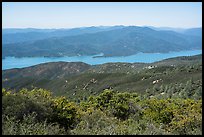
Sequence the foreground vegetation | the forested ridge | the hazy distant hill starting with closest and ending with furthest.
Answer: the foreground vegetation → the forested ridge → the hazy distant hill

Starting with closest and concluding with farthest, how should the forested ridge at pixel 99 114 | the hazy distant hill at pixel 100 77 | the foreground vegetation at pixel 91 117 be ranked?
the foreground vegetation at pixel 91 117 → the forested ridge at pixel 99 114 → the hazy distant hill at pixel 100 77

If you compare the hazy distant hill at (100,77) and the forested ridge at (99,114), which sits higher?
the forested ridge at (99,114)

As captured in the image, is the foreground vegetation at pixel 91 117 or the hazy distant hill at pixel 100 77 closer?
the foreground vegetation at pixel 91 117

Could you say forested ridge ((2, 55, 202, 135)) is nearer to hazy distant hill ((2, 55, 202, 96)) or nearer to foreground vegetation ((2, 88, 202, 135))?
foreground vegetation ((2, 88, 202, 135))

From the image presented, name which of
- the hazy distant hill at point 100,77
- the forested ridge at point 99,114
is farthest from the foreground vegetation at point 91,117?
the hazy distant hill at point 100,77

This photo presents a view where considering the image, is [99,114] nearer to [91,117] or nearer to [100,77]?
[91,117]

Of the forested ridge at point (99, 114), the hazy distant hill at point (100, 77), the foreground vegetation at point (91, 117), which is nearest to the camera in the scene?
the foreground vegetation at point (91, 117)

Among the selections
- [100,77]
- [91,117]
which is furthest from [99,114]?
[100,77]

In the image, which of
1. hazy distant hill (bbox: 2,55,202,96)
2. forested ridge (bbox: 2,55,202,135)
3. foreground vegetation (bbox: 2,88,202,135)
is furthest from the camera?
hazy distant hill (bbox: 2,55,202,96)

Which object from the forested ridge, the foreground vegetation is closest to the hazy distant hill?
the forested ridge

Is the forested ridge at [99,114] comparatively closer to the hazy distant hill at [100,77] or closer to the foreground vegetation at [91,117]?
the foreground vegetation at [91,117]
